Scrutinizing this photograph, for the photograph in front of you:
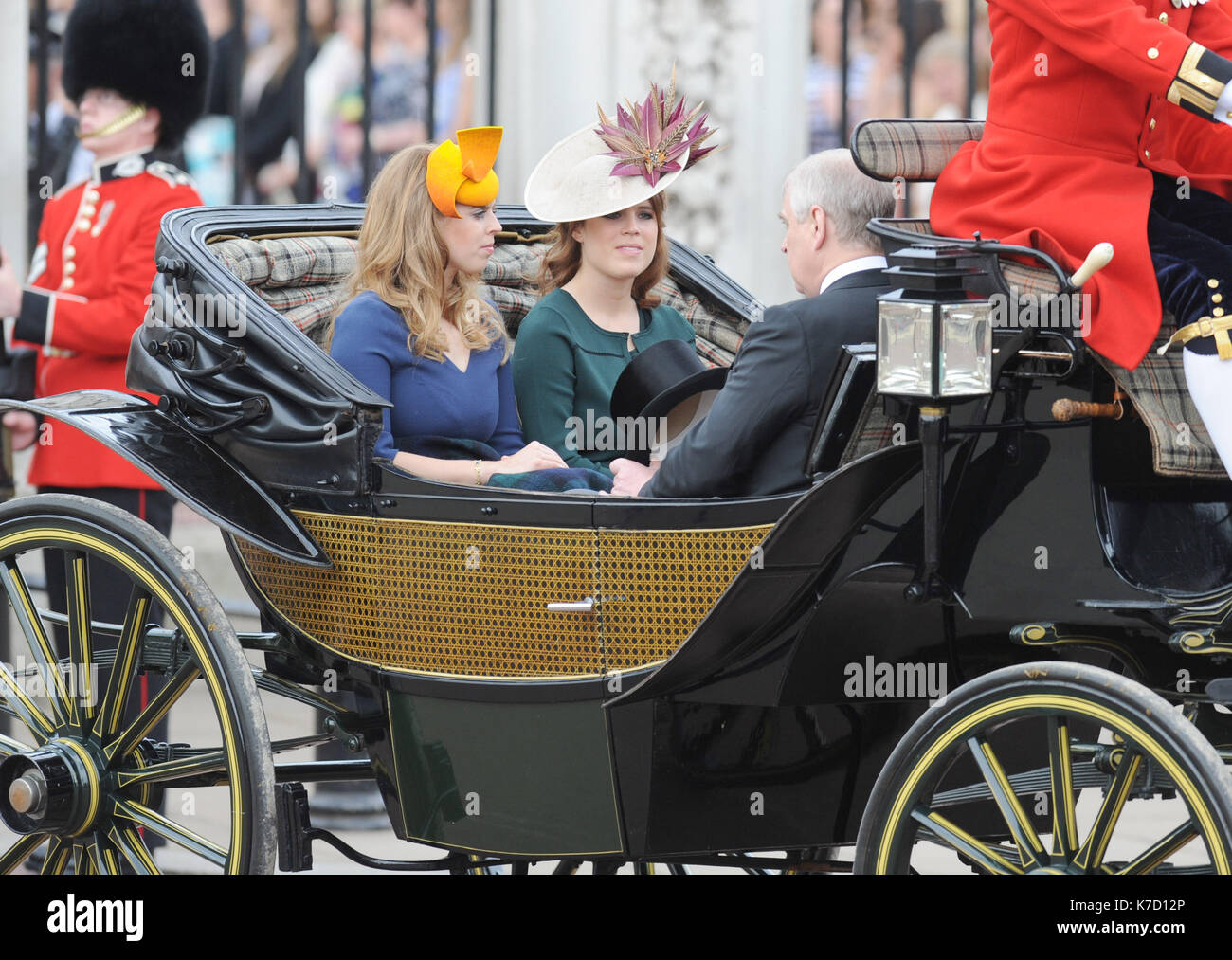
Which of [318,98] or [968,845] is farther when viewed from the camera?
[318,98]

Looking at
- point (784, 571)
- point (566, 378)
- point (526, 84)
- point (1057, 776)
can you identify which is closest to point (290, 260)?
point (566, 378)

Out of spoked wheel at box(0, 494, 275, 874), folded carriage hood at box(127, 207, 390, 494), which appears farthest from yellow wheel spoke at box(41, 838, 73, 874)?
folded carriage hood at box(127, 207, 390, 494)

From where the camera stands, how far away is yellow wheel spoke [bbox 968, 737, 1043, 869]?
2.62 m

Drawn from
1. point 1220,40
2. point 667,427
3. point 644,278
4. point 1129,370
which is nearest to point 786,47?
point 644,278

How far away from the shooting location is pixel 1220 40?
9.77 ft

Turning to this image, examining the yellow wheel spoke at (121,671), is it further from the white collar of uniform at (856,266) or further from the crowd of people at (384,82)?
the crowd of people at (384,82)

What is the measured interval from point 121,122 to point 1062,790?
303 cm

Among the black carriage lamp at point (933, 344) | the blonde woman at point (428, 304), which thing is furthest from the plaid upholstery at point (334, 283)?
the black carriage lamp at point (933, 344)

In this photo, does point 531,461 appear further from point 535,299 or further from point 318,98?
point 318,98

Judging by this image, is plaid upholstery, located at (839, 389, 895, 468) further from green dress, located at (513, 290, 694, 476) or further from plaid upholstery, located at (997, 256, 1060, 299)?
green dress, located at (513, 290, 694, 476)

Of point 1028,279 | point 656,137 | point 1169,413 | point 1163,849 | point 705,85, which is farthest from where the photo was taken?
point 705,85

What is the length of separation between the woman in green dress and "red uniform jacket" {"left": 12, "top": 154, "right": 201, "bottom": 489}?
1.04m

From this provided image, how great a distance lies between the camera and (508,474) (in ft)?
11.3
